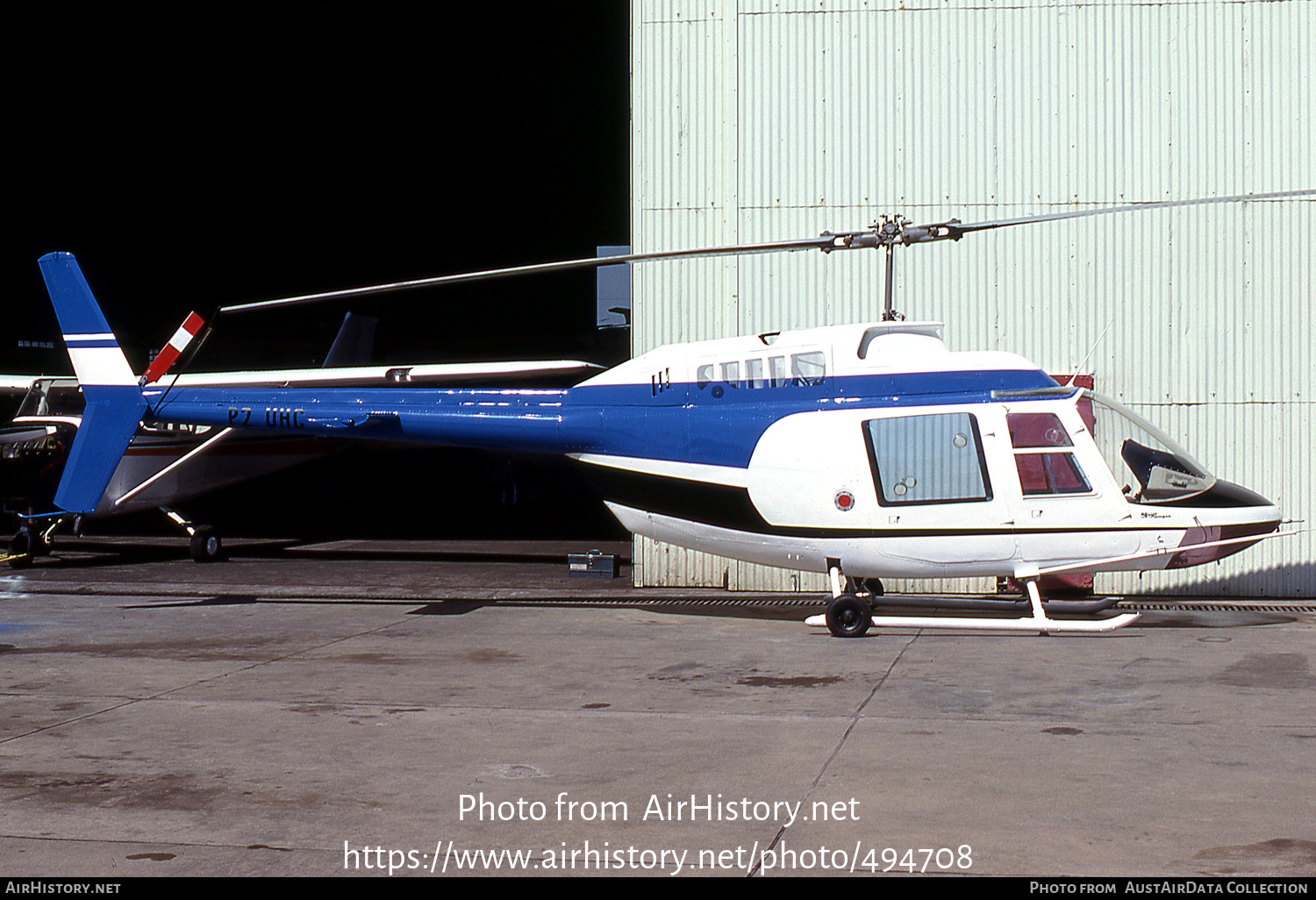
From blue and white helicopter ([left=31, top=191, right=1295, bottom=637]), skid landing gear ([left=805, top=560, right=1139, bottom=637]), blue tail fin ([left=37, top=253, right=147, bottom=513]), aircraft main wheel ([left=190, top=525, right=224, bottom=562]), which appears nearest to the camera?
skid landing gear ([left=805, top=560, right=1139, bottom=637])

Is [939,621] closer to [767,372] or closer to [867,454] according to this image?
[867,454]

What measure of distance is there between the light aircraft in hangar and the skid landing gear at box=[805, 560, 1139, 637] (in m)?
5.54

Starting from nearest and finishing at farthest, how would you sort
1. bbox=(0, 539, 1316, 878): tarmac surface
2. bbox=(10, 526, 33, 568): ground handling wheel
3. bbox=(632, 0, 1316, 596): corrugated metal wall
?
1. bbox=(0, 539, 1316, 878): tarmac surface
2. bbox=(632, 0, 1316, 596): corrugated metal wall
3. bbox=(10, 526, 33, 568): ground handling wheel

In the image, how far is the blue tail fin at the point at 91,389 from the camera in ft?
40.0

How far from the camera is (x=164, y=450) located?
60.5ft

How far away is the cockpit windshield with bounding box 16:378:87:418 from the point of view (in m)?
18.4

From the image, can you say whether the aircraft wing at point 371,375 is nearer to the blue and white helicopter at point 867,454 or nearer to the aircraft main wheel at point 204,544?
the aircraft main wheel at point 204,544

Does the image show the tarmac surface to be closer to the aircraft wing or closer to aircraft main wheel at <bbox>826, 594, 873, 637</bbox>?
aircraft main wheel at <bbox>826, 594, 873, 637</bbox>

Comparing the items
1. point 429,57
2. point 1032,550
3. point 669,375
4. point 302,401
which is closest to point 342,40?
point 429,57

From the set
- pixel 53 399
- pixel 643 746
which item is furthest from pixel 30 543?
pixel 643 746

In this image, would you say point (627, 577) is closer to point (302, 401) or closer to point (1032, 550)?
point (302, 401)

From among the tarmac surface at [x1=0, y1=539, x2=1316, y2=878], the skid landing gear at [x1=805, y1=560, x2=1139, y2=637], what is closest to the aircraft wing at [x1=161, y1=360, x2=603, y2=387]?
the tarmac surface at [x1=0, y1=539, x2=1316, y2=878]

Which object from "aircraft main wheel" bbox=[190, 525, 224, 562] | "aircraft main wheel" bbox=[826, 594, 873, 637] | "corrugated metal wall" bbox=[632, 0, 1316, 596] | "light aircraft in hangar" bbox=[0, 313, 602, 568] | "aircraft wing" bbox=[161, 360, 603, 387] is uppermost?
"corrugated metal wall" bbox=[632, 0, 1316, 596]

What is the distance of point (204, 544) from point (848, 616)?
37.0 ft
